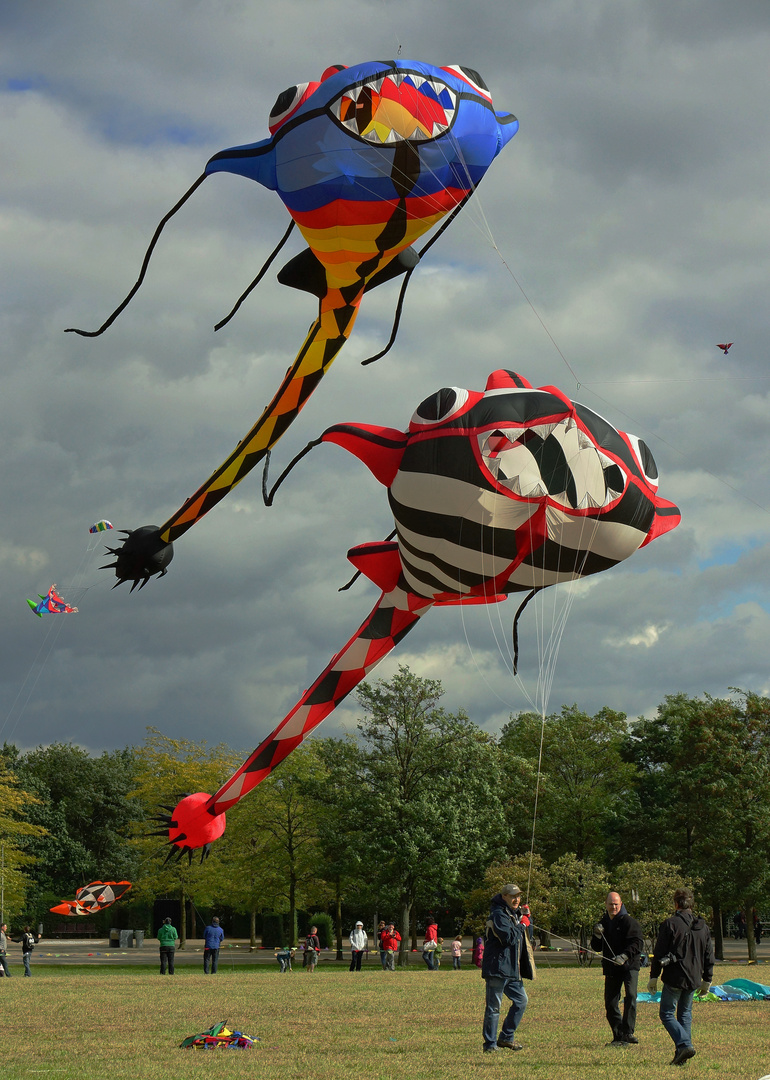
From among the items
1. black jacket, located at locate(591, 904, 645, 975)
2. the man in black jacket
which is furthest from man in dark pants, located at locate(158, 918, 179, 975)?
the man in black jacket

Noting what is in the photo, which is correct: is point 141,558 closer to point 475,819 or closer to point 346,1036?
point 346,1036

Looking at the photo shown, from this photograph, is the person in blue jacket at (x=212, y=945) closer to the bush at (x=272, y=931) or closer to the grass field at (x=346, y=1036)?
the grass field at (x=346, y=1036)

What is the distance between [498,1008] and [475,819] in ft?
81.1

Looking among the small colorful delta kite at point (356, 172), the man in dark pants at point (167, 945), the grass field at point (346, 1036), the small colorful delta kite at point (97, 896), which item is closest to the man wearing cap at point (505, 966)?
the grass field at point (346, 1036)

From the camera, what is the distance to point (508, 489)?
26.3ft

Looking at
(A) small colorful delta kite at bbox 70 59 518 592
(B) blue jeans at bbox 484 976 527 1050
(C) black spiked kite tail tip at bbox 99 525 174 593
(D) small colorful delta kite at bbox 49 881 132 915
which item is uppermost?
(A) small colorful delta kite at bbox 70 59 518 592

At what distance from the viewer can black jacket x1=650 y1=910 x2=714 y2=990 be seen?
8.84 meters

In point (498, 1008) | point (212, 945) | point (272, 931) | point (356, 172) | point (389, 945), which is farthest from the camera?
point (272, 931)

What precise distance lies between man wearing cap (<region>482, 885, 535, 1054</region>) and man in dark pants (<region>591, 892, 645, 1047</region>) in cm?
77

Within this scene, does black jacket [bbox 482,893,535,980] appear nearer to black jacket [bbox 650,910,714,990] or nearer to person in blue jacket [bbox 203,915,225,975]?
black jacket [bbox 650,910,714,990]

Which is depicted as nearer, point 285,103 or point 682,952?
point 285,103

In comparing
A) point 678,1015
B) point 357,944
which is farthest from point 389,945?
point 678,1015

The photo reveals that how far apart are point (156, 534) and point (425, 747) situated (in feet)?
87.5

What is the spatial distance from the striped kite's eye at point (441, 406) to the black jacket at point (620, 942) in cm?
491
